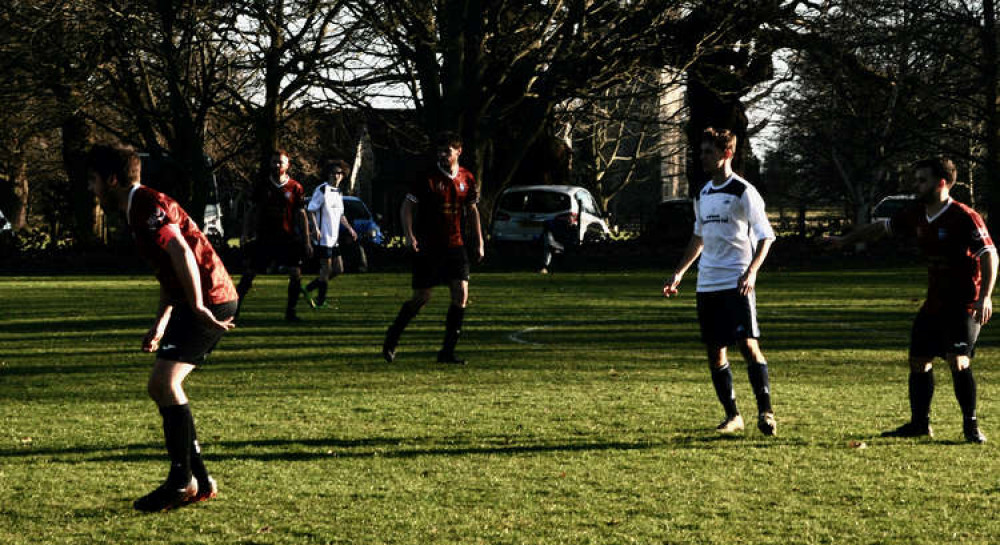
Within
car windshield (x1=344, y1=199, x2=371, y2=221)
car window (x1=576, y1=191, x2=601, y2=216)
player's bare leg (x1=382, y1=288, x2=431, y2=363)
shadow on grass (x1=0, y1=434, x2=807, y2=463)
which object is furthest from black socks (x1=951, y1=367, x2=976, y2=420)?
car windshield (x1=344, y1=199, x2=371, y2=221)

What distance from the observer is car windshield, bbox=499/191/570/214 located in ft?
98.8

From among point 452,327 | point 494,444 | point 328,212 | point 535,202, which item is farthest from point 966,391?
point 535,202

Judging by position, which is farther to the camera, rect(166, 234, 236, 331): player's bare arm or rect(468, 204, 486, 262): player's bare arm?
rect(468, 204, 486, 262): player's bare arm

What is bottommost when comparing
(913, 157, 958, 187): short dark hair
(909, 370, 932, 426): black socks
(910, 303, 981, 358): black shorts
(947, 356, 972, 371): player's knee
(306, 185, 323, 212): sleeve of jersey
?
(909, 370, 932, 426): black socks

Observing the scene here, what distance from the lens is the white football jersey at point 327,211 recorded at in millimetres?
16594

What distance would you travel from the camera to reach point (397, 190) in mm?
75250

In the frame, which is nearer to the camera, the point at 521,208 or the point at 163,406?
the point at 163,406

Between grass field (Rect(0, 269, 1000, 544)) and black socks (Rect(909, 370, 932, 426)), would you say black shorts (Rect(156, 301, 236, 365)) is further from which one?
black socks (Rect(909, 370, 932, 426))

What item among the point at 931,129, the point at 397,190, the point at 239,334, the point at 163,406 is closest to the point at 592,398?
the point at 163,406

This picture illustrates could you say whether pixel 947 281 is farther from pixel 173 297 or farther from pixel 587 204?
pixel 587 204

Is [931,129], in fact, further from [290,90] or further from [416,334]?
[416,334]

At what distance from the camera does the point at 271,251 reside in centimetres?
1516

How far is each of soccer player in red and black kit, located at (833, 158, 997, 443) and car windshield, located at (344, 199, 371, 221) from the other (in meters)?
28.0

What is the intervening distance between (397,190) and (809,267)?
48.3m
